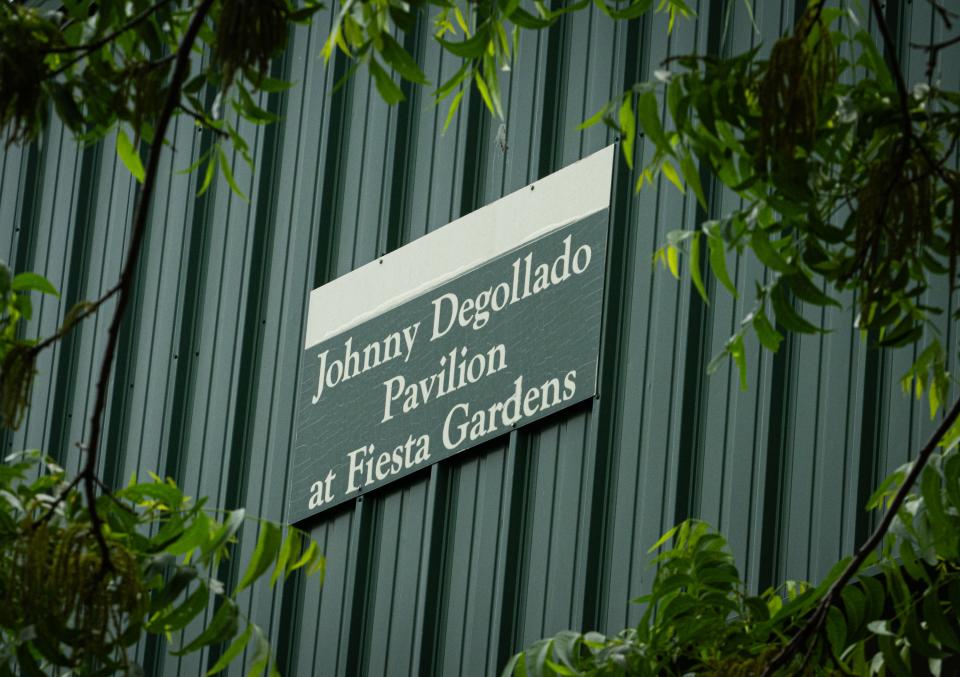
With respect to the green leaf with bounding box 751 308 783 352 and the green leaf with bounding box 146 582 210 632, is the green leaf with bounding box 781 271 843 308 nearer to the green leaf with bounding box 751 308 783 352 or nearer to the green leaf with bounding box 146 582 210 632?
the green leaf with bounding box 751 308 783 352

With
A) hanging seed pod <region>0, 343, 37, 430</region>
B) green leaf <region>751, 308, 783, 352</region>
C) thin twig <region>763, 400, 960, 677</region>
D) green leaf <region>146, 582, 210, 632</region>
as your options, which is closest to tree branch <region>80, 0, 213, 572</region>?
hanging seed pod <region>0, 343, 37, 430</region>

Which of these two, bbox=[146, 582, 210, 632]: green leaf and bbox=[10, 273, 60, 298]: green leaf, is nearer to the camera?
bbox=[146, 582, 210, 632]: green leaf

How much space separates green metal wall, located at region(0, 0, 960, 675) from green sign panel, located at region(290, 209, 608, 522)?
0.09 metres

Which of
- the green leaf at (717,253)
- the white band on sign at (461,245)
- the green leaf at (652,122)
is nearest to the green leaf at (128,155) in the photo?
the green leaf at (652,122)

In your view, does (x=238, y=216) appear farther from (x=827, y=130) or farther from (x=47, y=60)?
(x=827, y=130)

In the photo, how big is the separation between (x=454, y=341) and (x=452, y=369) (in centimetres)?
12

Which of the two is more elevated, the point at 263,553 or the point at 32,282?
the point at 32,282

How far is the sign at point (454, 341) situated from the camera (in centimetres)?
740

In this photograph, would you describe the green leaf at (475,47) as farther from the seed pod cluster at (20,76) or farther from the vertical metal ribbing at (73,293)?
the vertical metal ribbing at (73,293)

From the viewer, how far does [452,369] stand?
7.88 meters

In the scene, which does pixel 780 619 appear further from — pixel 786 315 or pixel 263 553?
pixel 263 553

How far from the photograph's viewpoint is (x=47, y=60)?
4.51 meters

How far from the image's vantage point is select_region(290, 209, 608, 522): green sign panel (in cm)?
736

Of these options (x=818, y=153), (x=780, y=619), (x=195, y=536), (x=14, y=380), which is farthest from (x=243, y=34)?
(x=780, y=619)
